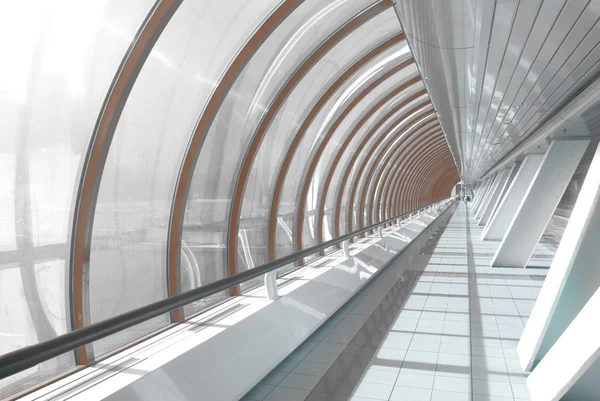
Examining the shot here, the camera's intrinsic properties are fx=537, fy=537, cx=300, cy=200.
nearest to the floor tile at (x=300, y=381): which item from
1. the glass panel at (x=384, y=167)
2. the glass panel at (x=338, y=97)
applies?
the glass panel at (x=338, y=97)

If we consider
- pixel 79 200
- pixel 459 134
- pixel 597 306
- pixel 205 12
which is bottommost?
pixel 597 306

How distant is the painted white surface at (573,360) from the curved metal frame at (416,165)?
2093 cm

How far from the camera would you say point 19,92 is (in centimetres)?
546

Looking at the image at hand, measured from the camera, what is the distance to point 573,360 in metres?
3.83

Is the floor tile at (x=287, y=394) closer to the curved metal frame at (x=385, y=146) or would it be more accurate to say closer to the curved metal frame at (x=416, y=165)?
the curved metal frame at (x=385, y=146)

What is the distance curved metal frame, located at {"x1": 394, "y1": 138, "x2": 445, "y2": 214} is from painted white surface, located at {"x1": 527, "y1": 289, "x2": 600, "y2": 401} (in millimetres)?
18909

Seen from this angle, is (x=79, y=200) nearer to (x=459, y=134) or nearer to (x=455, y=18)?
(x=455, y=18)

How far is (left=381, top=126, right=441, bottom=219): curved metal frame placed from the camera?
20628mm

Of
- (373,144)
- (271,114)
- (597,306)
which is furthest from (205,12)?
(373,144)

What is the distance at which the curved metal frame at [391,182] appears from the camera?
2063 centimetres

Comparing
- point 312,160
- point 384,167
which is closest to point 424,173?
point 384,167

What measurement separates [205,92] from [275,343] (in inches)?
140

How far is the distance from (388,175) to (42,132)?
17.6 metres

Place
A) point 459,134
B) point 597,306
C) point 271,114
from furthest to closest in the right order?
point 459,134 → point 271,114 → point 597,306
